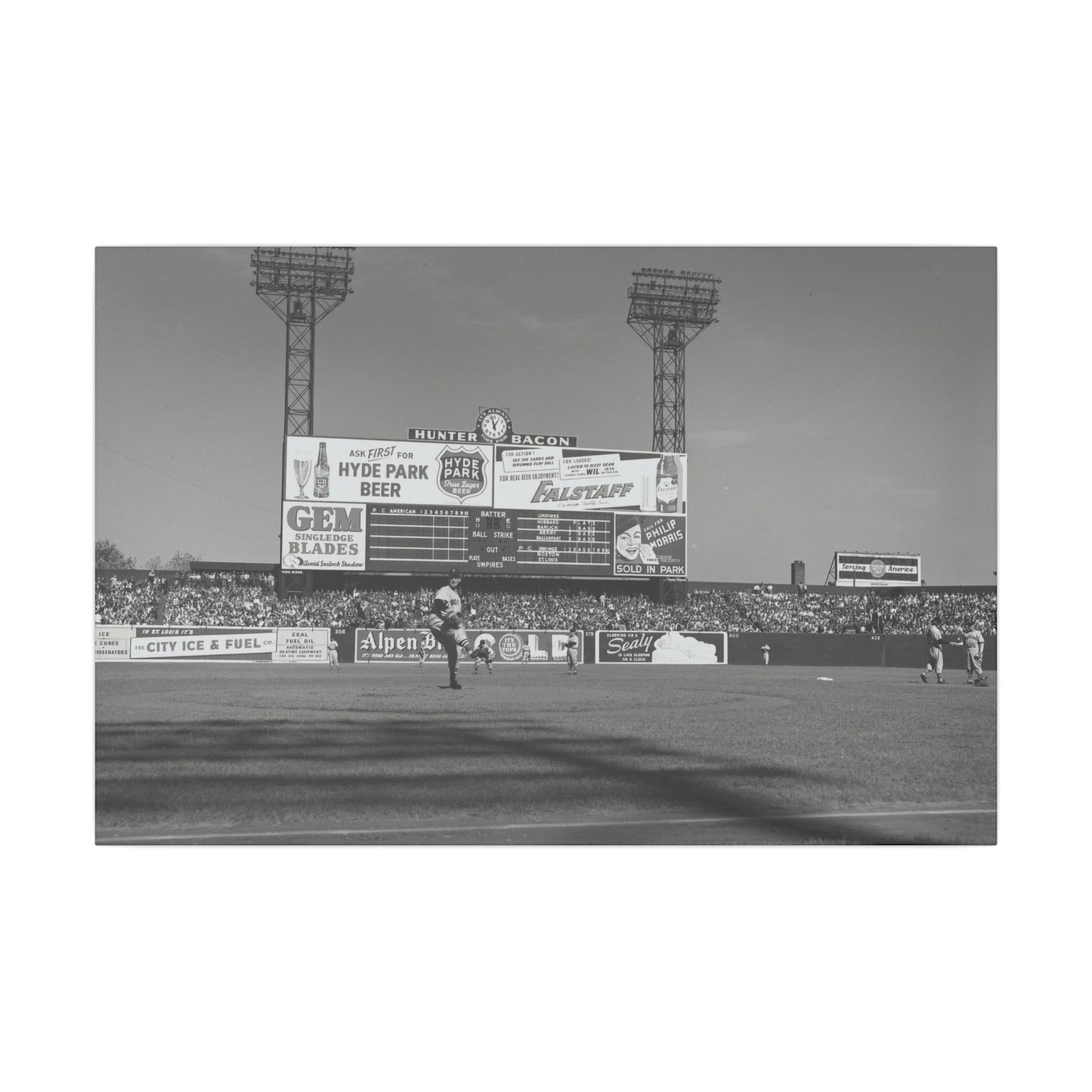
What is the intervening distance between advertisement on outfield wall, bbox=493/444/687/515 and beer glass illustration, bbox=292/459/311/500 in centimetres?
361

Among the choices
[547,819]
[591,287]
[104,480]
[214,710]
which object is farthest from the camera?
[214,710]

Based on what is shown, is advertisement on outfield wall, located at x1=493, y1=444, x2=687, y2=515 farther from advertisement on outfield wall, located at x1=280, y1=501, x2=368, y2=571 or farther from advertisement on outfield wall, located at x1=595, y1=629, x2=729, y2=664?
advertisement on outfield wall, located at x1=595, y1=629, x2=729, y2=664

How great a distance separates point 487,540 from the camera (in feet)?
47.4

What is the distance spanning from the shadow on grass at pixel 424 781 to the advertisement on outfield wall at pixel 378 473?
5.04 m

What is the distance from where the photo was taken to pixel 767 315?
11422 millimetres

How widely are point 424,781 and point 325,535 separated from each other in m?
8.44

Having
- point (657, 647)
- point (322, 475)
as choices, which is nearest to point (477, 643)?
point (322, 475)

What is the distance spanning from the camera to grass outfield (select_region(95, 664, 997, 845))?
28.8 feet

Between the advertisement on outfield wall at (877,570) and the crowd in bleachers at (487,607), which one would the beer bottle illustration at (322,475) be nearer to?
the crowd in bleachers at (487,607)

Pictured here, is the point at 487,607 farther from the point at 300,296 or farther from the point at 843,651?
the point at 843,651

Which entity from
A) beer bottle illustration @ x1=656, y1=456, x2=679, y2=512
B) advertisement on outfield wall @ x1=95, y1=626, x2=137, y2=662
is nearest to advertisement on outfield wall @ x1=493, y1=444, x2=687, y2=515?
beer bottle illustration @ x1=656, y1=456, x2=679, y2=512

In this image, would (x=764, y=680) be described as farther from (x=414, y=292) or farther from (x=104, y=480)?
(x=104, y=480)
